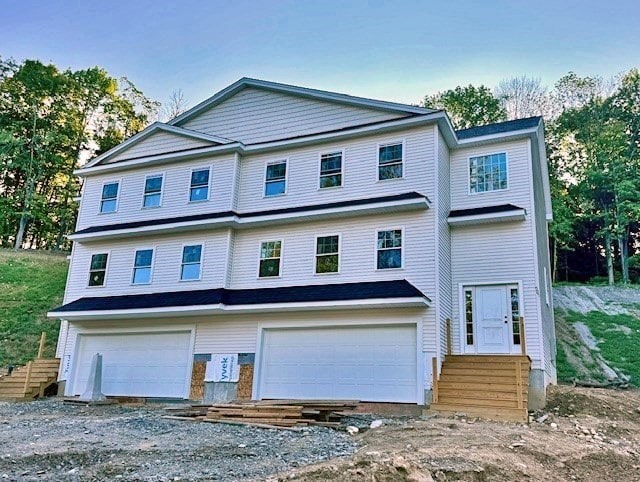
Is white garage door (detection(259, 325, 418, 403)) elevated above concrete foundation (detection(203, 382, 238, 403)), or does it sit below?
above

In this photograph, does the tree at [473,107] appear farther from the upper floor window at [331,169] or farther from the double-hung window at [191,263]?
the double-hung window at [191,263]

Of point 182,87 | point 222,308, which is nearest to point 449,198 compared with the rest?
point 222,308

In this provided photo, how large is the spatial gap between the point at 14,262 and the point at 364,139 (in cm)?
2312

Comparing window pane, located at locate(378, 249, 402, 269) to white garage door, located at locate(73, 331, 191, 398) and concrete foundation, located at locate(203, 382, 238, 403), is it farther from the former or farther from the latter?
white garage door, located at locate(73, 331, 191, 398)

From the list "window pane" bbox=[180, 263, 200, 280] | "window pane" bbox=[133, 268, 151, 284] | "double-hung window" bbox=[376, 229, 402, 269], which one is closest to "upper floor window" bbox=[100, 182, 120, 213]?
"window pane" bbox=[133, 268, 151, 284]

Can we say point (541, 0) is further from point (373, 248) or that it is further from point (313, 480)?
point (313, 480)

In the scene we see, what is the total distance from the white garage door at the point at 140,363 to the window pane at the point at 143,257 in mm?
2325

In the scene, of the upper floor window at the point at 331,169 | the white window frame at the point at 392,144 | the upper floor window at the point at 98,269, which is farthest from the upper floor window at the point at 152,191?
the white window frame at the point at 392,144

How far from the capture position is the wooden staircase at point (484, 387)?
34.6 feet

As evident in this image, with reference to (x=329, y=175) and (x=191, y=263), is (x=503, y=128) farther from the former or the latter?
(x=191, y=263)

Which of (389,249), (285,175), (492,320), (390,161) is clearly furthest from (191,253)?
(492,320)

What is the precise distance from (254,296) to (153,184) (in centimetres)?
610

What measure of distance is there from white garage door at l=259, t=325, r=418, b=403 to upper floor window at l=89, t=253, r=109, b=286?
6.67 m

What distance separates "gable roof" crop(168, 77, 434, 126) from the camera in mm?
14664
